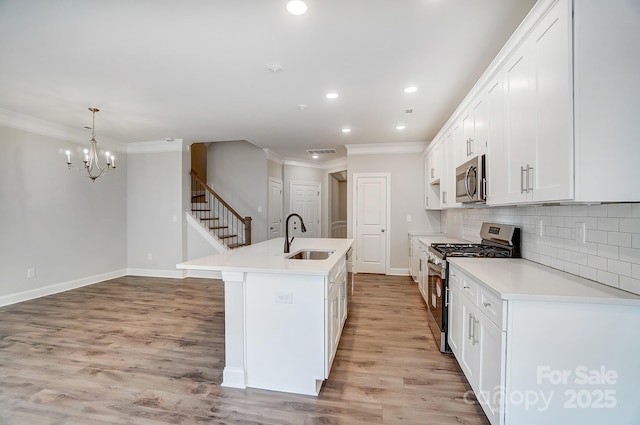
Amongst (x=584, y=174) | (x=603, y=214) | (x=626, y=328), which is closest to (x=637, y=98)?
(x=584, y=174)

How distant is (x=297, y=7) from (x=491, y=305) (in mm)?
2163

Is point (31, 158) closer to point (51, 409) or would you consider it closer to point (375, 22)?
point (51, 409)

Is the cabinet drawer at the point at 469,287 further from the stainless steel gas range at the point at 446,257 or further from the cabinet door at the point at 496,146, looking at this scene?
the cabinet door at the point at 496,146

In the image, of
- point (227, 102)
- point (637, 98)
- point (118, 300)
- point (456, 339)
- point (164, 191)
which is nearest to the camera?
point (637, 98)

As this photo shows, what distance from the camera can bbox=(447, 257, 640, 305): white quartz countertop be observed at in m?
1.43

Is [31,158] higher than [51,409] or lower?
higher

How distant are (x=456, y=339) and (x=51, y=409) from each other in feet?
9.57

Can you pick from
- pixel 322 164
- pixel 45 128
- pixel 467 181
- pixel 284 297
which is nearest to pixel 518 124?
pixel 467 181

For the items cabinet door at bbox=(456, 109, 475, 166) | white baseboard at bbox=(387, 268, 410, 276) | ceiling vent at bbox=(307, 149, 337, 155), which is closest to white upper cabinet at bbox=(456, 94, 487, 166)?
cabinet door at bbox=(456, 109, 475, 166)

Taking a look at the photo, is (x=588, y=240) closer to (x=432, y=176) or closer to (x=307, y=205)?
(x=432, y=176)

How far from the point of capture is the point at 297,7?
6.21 feet

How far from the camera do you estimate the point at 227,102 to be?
141 inches

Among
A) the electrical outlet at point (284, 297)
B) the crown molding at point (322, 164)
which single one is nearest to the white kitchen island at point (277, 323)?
the electrical outlet at point (284, 297)

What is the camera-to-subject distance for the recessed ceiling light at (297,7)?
185cm
